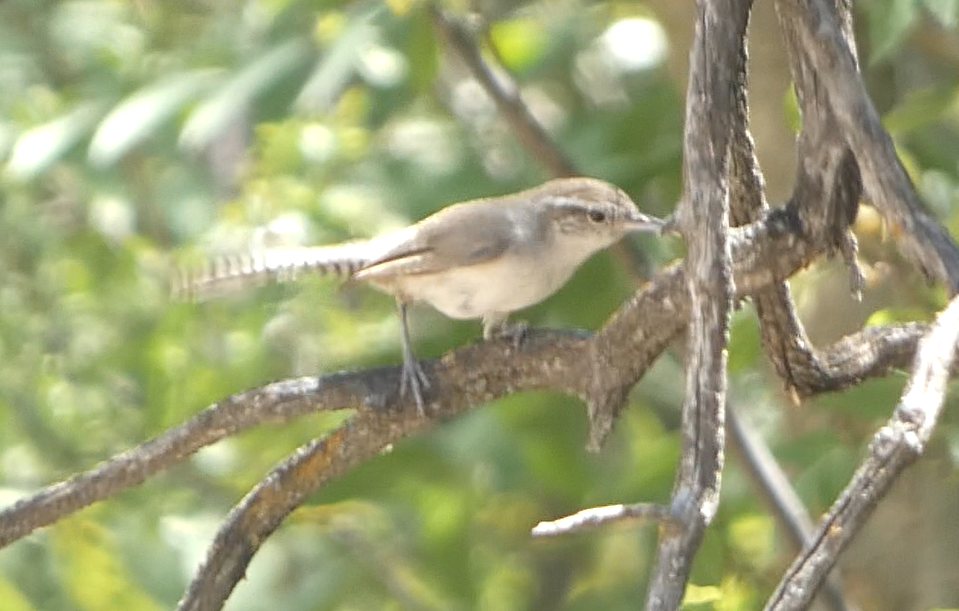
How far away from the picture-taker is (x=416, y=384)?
4.86 feet

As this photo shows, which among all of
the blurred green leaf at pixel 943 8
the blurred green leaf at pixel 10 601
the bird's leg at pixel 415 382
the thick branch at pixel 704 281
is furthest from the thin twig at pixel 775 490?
the thick branch at pixel 704 281

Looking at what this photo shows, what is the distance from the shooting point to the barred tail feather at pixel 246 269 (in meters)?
1.72

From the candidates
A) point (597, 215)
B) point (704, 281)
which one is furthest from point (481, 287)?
point (704, 281)

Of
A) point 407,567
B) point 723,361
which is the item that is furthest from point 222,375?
point 723,361

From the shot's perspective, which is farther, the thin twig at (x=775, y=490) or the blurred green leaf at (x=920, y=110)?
the thin twig at (x=775, y=490)

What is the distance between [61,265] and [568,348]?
6.90 ft

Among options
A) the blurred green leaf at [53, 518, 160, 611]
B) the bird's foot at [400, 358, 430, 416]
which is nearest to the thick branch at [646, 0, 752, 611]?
the bird's foot at [400, 358, 430, 416]

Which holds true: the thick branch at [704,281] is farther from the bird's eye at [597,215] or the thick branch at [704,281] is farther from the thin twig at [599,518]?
the bird's eye at [597,215]

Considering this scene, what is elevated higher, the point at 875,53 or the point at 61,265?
the point at 875,53

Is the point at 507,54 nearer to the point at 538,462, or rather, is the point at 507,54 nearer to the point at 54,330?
the point at 538,462

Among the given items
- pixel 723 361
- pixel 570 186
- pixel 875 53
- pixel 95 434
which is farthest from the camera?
pixel 95 434

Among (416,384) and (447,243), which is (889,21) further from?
(416,384)

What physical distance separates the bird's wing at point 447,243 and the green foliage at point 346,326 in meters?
0.27

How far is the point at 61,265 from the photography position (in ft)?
10.7
